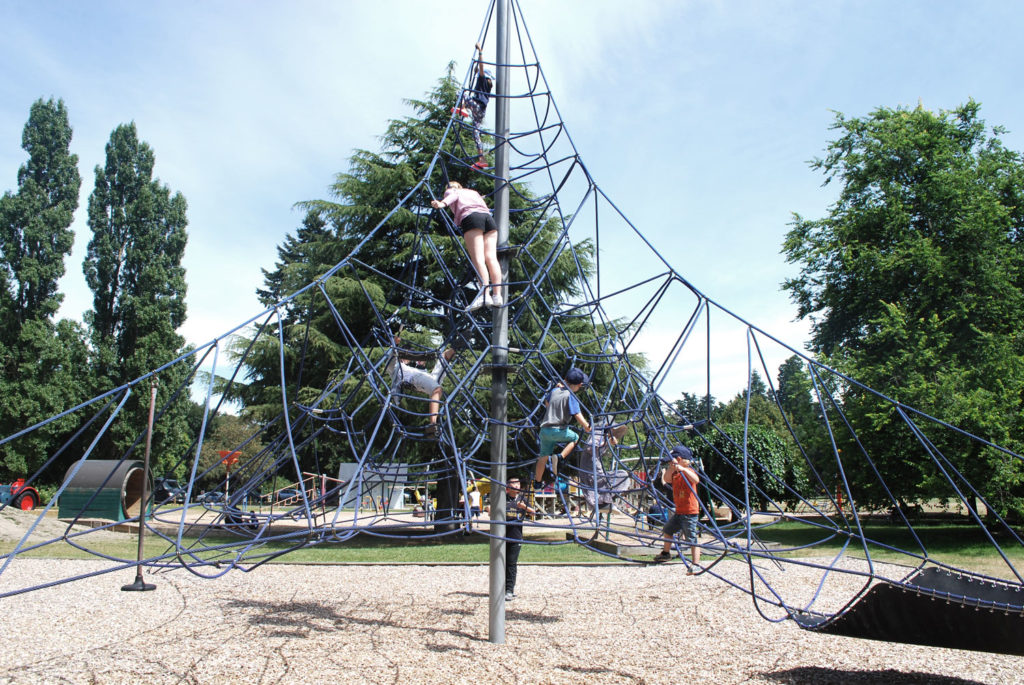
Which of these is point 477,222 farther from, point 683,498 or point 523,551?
point 523,551

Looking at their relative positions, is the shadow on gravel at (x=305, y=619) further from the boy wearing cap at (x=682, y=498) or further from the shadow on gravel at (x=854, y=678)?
the shadow on gravel at (x=854, y=678)

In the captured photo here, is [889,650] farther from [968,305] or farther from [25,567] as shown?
[968,305]

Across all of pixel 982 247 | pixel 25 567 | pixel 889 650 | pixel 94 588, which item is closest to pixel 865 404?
pixel 982 247

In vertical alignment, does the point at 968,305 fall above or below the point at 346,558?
above

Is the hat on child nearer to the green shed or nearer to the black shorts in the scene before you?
the black shorts

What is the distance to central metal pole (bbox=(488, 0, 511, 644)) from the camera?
516 cm

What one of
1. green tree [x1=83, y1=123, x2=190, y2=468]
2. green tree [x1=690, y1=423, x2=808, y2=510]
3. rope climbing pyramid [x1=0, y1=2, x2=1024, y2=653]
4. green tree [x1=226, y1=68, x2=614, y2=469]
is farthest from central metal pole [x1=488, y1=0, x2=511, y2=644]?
green tree [x1=83, y1=123, x2=190, y2=468]

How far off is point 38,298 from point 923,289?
2712 centimetres

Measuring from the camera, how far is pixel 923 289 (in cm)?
1794

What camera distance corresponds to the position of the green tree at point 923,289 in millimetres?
12945

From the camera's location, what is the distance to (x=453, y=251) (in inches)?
566

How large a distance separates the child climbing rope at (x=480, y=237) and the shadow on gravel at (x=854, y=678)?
3.15 m

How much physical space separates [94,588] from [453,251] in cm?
850

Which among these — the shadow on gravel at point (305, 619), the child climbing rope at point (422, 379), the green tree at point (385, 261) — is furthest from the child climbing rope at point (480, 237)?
the green tree at point (385, 261)
